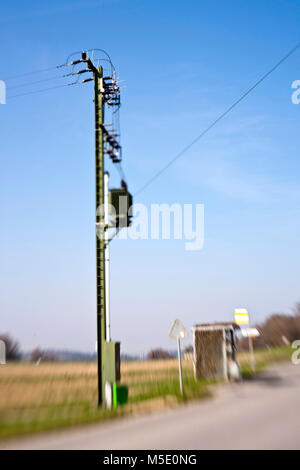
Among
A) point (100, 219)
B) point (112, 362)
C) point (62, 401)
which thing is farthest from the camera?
point (62, 401)

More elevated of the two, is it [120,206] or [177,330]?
[120,206]

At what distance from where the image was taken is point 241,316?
22.2m

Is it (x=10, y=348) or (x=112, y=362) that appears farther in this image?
(x=10, y=348)

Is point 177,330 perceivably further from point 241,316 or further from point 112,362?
point 241,316

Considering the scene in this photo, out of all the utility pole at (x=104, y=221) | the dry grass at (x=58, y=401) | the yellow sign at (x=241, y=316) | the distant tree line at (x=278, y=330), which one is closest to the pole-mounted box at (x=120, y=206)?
the utility pole at (x=104, y=221)

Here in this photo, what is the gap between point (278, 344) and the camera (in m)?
49.8

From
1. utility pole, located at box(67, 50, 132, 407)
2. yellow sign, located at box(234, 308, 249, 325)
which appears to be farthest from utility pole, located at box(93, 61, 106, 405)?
yellow sign, located at box(234, 308, 249, 325)

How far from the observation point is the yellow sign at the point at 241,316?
2202cm

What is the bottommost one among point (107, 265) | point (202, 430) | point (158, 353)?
point (158, 353)

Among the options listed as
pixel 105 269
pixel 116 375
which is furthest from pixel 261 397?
pixel 105 269

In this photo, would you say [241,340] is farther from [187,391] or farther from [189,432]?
[189,432]

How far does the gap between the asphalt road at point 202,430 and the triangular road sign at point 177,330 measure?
7.83 ft

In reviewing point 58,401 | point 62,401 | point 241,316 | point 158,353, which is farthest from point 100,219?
point 158,353

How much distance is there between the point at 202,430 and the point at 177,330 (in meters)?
5.85
